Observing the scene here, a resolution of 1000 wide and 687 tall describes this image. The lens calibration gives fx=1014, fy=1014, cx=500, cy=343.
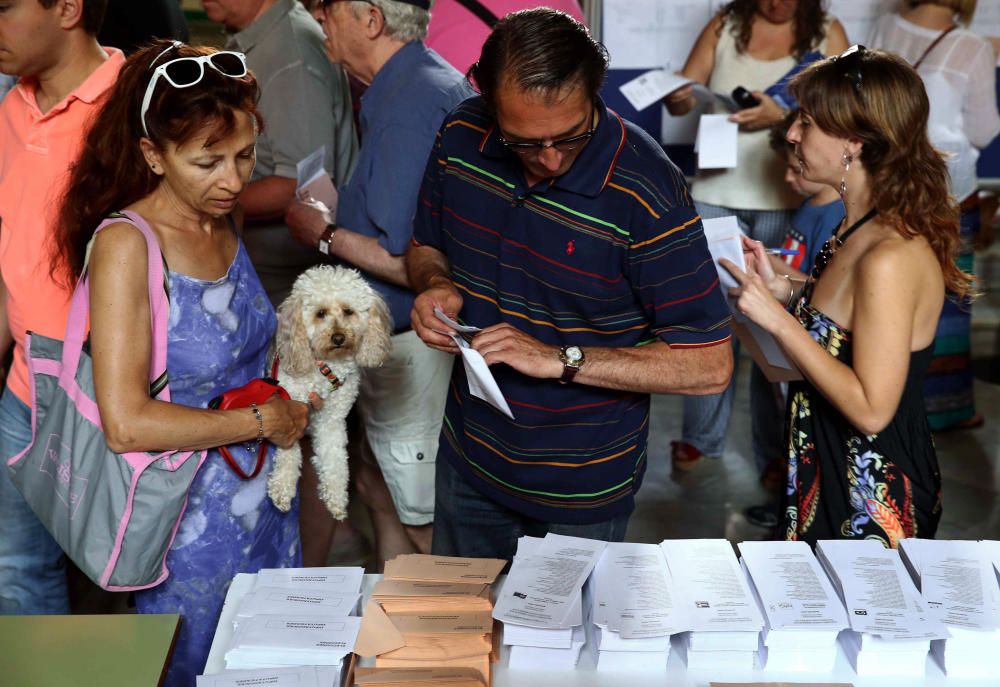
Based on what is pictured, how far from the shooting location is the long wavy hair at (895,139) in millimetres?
2355

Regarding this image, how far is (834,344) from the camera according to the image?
7.95ft

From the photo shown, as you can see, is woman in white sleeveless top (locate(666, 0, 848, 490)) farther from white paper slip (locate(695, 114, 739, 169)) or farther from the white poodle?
the white poodle

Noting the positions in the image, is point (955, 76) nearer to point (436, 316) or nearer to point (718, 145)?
point (718, 145)

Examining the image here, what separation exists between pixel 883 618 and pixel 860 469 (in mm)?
664

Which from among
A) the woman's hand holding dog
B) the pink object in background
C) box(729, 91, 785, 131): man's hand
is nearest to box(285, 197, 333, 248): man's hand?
the woman's hand holding dog

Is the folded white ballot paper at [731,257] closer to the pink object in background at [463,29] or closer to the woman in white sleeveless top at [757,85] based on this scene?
the pink object in background at [463,29]

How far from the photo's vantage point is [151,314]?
76.8 inches

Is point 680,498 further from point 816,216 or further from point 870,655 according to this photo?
point 870,655

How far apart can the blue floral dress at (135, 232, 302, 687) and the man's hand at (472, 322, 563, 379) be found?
1.68 feet

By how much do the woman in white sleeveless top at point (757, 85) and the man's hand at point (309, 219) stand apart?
182 centimetres

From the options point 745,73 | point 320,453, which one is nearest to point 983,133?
point 745,73

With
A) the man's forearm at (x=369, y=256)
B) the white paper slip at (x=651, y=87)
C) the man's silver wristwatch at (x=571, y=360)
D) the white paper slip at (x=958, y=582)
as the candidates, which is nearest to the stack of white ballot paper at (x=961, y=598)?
the white paper slip at (x=958, y=582)

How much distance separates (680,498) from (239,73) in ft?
10.1

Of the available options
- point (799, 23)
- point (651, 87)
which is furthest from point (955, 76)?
point (651, 87)
